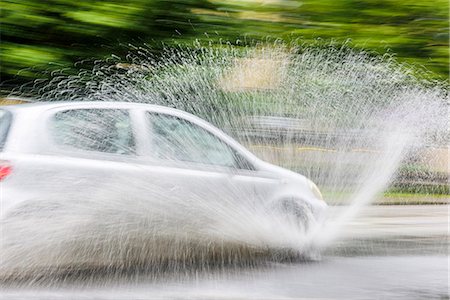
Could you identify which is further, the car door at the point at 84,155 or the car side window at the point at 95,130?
the car side window at the point at 95,130

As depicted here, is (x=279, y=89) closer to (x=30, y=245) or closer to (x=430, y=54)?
(x=430, y=54)

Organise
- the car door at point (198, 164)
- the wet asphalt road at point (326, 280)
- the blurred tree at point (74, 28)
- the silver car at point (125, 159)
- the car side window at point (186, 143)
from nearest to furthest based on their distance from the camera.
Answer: the wet asphalt road at point (326, 280) < the silver car at point (125, 159) < the car door at point (198, 164) < the car side window at point (186, 143) < the blurred tree at point (74, 28)

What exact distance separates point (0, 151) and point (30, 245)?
0.78 meters

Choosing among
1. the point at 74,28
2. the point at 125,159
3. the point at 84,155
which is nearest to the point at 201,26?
the point at 74,28

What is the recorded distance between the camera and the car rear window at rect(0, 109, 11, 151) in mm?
5771

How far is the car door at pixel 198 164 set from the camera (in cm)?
628

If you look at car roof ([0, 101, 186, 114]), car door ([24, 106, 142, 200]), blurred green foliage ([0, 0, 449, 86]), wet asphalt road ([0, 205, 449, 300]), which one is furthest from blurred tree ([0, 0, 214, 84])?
wet asphalt road ([0, 205, 449, 300])

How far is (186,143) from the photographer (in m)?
6.61

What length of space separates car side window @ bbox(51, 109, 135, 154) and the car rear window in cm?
35

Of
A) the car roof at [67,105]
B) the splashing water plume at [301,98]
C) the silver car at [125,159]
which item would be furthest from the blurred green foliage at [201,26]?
the silver car at [125,159]

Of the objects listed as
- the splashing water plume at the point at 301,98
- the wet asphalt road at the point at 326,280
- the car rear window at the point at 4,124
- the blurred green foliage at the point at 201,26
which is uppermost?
the blurred green foliage at the point at 201,26

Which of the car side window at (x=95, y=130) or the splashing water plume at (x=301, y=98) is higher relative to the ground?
the car side window at (x=95, y=130)

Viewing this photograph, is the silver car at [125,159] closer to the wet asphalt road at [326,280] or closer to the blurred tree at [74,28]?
the wet asphalt road at [326,280]

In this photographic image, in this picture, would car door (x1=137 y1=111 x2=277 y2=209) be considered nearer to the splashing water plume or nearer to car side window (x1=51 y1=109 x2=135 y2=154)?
car side window (x1=51 y1=109 x2=135 y2=154)
